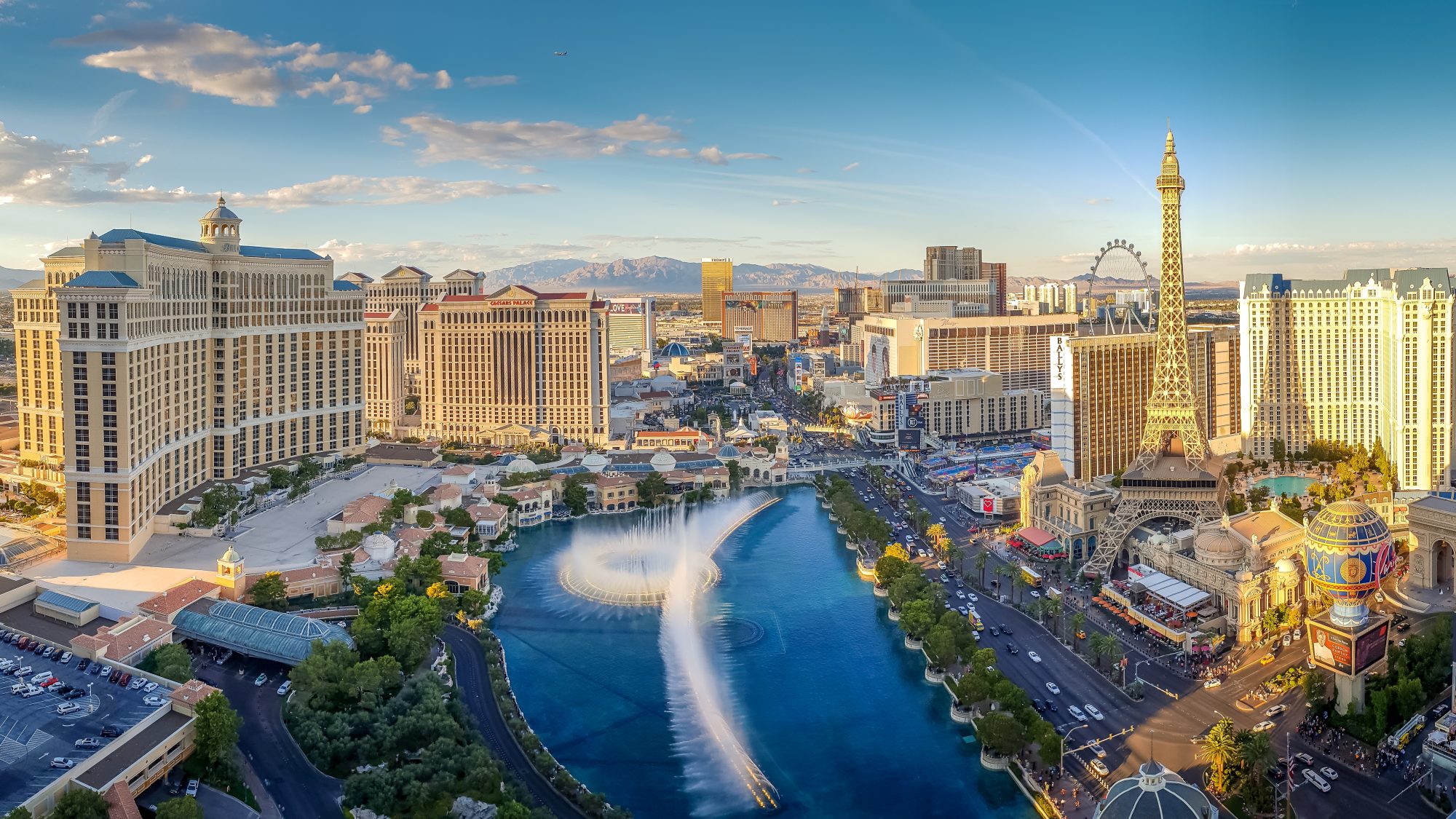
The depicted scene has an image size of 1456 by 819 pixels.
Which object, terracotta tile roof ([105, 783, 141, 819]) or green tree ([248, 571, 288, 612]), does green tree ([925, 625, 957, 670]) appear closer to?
terracotta tile roof ([105, 783, 141, 819])

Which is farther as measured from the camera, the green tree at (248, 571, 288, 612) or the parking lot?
the green tree at (248, 571, 288, 612)

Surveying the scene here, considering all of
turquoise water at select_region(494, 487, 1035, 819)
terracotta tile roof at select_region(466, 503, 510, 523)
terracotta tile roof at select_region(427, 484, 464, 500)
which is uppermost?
terracotta tile roof at select_region(427, 484, 464, 500)

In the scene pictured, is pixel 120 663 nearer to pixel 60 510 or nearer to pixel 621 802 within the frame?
pixel 621 802

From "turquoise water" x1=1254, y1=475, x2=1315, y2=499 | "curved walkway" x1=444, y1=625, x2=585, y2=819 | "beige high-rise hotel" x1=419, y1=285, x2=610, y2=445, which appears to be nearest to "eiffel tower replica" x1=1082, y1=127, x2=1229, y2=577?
"turquoise water" x1=1254, y1=475, x2=1315, y2=499

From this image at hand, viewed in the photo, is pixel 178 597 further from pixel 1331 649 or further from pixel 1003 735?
pixel 1331 649

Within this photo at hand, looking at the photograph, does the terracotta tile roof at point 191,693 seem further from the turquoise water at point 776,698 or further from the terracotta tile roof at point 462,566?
the terracotta tile roof at point 462,566

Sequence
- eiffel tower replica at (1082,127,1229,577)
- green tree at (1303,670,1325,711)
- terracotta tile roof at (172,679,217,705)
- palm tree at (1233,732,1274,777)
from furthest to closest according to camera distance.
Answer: eiffel tower replica at (1082,127,1229,577) < green tree at (1303,670,1325,711) < terracotta tile roof at (172,679,217,705) < palm tree at (1233,732,1274,777)

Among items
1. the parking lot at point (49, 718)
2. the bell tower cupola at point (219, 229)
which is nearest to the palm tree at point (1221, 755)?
the parking lot at point (49, 718)

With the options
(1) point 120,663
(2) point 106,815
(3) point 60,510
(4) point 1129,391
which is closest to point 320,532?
(3) point 60,510
